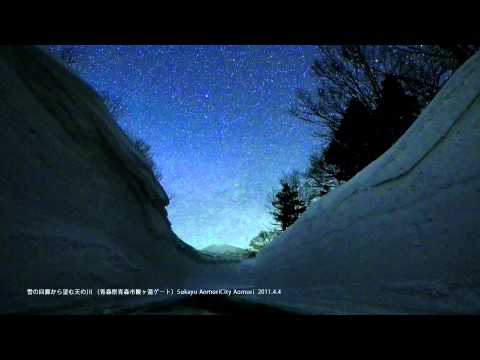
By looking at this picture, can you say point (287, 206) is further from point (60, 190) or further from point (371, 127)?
point (60, 190)

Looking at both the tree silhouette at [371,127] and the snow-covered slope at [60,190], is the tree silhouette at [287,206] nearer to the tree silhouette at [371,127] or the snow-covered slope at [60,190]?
the tree silhouette at [371,127]

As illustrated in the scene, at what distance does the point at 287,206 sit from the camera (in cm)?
2100

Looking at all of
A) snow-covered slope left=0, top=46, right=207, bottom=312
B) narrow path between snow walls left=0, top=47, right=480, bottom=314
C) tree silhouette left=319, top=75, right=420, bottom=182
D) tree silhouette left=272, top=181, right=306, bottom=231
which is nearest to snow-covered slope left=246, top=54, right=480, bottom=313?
narrow path between snow walls left=0, top=47, right=480, bottom=314

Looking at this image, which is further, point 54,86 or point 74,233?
point 54,86

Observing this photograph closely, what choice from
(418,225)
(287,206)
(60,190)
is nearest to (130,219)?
(60,190)

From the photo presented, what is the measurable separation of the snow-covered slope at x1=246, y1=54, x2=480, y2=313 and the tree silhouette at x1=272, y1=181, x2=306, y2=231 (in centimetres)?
1735

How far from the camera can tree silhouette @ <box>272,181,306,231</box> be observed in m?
20.6

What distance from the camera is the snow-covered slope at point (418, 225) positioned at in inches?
74.0

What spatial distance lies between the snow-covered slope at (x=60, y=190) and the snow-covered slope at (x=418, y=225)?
7.51ft

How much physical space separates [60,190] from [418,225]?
3.52 m
